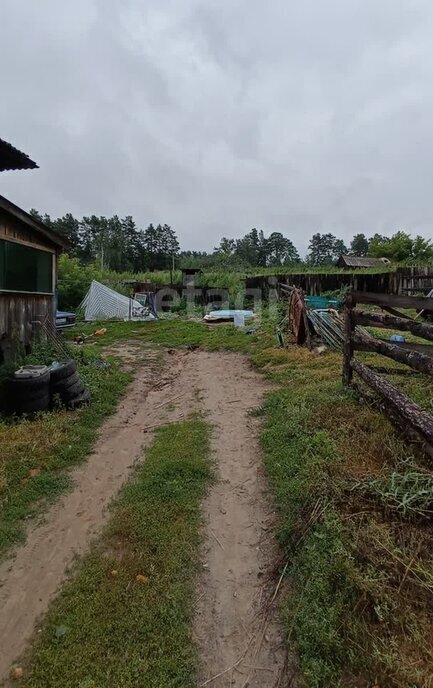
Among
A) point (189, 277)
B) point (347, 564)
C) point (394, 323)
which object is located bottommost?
point (347, 564)

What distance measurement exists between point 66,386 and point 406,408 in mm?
4463

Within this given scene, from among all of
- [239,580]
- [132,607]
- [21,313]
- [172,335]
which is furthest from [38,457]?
[172,335]

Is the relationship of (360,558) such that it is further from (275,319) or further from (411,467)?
(275,319)

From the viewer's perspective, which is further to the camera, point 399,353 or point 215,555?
point 399,353

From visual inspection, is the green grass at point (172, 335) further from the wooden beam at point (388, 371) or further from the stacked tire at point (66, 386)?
Result: the wooden beam at point (388, 371)

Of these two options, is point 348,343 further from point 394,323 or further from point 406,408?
point 406,408

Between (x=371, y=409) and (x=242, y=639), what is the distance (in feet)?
8.82

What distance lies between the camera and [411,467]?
2.64m

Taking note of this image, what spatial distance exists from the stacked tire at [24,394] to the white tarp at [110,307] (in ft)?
39.7

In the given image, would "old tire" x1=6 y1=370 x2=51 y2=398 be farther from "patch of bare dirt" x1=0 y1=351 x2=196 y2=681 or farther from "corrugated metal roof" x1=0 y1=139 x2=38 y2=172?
"corrugated metal roof" x1=0 y1=139 x2=38 y2=172

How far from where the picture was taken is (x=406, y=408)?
2.96 meters

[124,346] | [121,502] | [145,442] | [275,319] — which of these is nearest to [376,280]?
[275,319]

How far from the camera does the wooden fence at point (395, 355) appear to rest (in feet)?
9.13

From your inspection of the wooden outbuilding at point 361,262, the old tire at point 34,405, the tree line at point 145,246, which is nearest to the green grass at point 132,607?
the old tire at point 34,405
